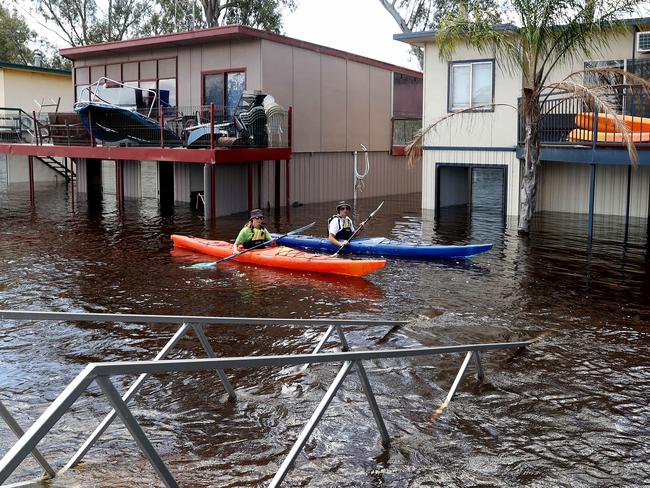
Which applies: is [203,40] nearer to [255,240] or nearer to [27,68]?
[255,240]

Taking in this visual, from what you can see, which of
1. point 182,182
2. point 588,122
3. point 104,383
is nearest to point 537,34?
point 588,122

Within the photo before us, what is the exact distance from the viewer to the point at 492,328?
10852 mm

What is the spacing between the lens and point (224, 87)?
25906mm

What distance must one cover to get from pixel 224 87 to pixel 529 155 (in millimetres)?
11417

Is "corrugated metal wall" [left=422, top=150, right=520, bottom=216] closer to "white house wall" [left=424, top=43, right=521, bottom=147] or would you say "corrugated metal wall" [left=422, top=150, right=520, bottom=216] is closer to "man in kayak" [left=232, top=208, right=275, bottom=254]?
"white house wall" [left=424, top=43, right=521, bottom=147]

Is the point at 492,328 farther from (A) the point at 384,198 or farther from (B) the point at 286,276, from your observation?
(A) the point at 384,198

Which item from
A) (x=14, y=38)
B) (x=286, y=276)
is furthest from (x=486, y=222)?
(x=14, y=38)

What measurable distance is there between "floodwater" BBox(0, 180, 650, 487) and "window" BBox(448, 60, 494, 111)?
6.39 m

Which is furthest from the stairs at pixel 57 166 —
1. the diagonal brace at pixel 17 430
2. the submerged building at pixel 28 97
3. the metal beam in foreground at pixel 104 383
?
the metal beam in foreground at pixel 104 383

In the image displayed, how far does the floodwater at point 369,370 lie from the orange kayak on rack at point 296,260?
329 mm

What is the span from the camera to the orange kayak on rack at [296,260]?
14.3 meters

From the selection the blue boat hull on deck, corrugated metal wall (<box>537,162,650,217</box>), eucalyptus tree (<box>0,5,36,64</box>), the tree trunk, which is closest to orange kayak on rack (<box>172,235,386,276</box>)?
the tree trunk

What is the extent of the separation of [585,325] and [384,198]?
21.2 metres

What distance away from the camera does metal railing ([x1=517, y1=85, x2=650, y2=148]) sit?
17.7m
